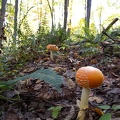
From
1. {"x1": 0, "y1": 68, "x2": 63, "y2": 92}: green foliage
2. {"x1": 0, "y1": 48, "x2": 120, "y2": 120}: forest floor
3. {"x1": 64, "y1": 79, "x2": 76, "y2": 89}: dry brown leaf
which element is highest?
{"x1": 0, "y1": 68, "x2": 63, "y2": 92}: green foliage

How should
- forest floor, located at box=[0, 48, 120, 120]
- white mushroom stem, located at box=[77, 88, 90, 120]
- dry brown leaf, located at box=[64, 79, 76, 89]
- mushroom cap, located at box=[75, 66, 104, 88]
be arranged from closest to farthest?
mushroom cap, located at box=[75, 66, 104, 88]
white mushroom stem, located at box=[77, 88, 90, 120]
forest floor, located at box=[0, 48, 120, 120]
dry brown leaf, located at box=[64, 79, 76, 89]

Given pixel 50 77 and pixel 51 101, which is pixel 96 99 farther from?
pixel 50 77

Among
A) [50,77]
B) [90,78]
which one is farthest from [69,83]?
[90,78]

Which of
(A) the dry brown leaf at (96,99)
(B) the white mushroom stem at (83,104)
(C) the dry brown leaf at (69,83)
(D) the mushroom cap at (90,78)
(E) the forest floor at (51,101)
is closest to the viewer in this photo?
(D) the mushroom cap at (90,78)

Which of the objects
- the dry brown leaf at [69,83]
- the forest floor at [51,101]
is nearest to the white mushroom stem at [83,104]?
the forest floor at [51,101]

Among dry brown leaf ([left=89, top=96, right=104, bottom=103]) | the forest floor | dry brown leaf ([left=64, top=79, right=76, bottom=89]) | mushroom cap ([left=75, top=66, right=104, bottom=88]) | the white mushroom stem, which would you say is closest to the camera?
mushroom cap ([left=75, top=66, right=104, bottom=88])

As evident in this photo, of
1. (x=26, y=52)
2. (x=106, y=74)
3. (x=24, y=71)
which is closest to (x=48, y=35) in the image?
(x=26, y=52)

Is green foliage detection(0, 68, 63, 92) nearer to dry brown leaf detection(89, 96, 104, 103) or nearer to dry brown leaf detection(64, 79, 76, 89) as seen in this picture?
dry brown leaf detection(89, 96, 104, 103)

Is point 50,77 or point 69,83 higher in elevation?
point 50,77

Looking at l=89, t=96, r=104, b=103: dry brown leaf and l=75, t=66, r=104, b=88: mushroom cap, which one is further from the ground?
l=75, t=66, r=104, b=88: mushroom cap

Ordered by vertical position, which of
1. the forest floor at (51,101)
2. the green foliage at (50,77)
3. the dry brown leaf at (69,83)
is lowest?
the forest floor at (51,101)

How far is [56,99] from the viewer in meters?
2.60

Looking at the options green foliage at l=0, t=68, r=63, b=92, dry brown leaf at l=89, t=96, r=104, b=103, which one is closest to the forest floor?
dry brown leaf at l=89, t=96, r=104, b=103

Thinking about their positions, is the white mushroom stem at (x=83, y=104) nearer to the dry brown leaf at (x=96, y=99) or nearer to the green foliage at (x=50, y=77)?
the green foliage at (x=50, y=77)
